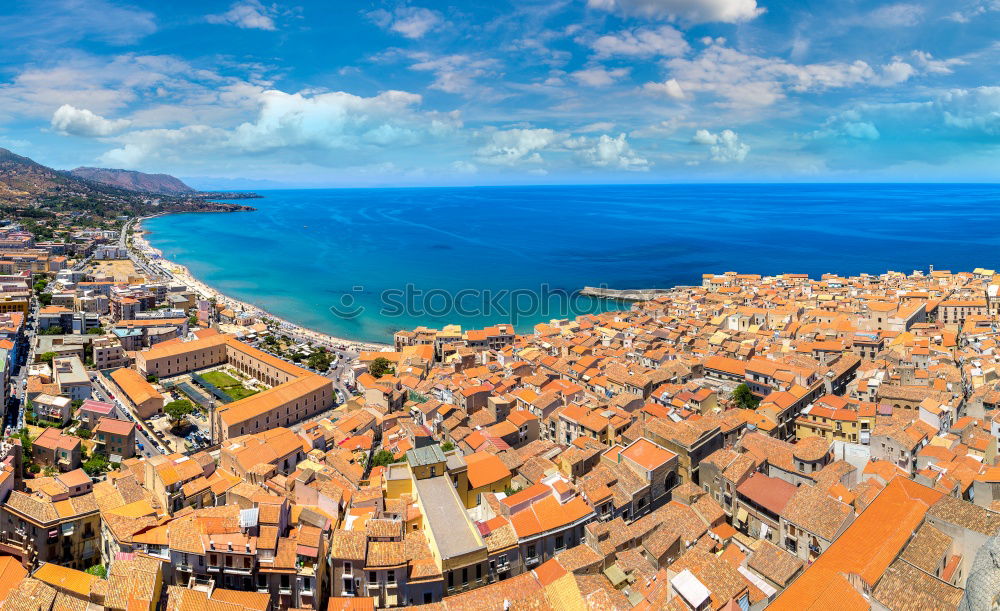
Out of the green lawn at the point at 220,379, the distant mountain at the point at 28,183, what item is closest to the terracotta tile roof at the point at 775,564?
the green lawn at the point at 220,379

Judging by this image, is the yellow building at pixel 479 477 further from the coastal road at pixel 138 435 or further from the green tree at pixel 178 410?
the green tree at pixel 178 410

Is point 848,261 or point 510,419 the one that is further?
point 848,261

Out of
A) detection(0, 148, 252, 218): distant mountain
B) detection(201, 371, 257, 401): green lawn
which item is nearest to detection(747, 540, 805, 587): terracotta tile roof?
detection(201, 371, 257, 401): green lawn

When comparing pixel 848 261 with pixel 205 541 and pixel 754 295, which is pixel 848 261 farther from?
pixel 205 541

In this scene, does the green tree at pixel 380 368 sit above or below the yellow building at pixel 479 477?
below

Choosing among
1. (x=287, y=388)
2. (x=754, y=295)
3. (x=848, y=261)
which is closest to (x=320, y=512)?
(x=287, y=388)
